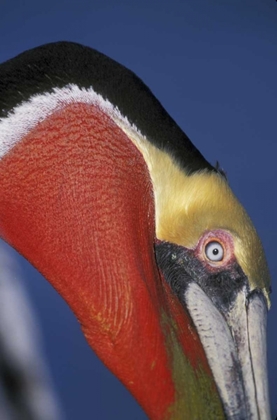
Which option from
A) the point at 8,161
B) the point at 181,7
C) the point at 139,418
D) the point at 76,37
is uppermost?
the point at 181,7

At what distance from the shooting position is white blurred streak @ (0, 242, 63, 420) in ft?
6.21

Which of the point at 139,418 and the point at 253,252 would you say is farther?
the point at 139,418

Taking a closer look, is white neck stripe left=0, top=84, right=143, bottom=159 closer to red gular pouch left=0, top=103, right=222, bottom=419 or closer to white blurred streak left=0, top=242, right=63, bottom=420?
red gular pouch left=0, top=103, right=222, bottom=419

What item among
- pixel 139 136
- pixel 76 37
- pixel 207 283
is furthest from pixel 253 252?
pixel 76 37

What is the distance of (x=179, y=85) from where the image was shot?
6.66 ft

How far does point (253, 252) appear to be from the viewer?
2.71 ft

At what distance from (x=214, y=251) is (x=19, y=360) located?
123 cm

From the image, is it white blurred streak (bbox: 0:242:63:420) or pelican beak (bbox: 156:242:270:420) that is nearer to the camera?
pelican beak (bbox: 156:242:270:420)

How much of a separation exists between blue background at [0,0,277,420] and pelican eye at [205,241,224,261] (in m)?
1.17

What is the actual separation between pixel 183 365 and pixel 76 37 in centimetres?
137

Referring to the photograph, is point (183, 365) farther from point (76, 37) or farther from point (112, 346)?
point (76, 37)

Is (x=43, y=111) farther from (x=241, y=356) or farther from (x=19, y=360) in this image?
(x=19, y=360)

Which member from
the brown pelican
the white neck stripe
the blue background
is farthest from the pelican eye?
the blue background

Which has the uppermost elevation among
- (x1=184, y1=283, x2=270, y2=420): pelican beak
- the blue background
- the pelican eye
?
the blue background
